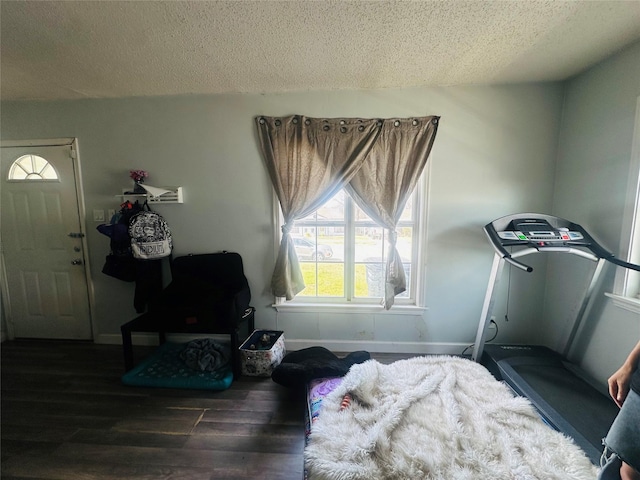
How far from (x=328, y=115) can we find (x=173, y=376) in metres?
2.64

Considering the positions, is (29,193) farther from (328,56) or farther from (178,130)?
(328,56)

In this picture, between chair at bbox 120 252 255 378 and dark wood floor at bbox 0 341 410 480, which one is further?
chair at bbox 120 252 255 378

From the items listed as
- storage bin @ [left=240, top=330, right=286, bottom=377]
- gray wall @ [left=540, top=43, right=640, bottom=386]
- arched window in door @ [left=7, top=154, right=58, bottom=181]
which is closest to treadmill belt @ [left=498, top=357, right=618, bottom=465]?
gray wall @ [left=540, top=43, right=640, bottom=386]

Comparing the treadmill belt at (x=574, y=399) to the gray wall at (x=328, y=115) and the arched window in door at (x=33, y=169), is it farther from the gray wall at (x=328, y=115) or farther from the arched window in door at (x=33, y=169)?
the arched window in door at (x=33, y=169)

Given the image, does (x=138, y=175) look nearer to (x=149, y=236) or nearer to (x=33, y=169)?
(x=149, y=236)

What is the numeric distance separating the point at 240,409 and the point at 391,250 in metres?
1.76

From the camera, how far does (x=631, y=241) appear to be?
5.50 feet

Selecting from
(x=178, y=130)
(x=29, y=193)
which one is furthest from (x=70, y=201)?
(x=178, y=130)

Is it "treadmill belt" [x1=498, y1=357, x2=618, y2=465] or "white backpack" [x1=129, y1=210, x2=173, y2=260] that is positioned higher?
"white backpack" [x1=129, y1=210, x2=173, y2=260]

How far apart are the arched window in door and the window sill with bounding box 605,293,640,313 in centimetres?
492

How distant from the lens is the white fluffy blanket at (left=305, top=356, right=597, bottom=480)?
111 cm

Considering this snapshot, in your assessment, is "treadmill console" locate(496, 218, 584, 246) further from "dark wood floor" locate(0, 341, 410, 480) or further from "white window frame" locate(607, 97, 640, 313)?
"dark wood floor" locate(0, 341, 410, 480)

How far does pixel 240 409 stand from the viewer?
178 centimetres

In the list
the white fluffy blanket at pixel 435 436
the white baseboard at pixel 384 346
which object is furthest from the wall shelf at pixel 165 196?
the white fluffy blanket at pixel 435 436
